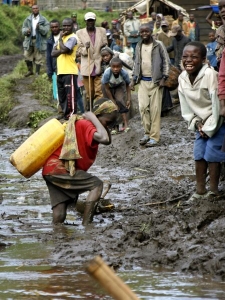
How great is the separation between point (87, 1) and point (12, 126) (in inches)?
1192

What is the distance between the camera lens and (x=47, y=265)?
6.50 meters

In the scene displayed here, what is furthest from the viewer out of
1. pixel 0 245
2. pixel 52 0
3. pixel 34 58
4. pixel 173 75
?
pixel 52 0

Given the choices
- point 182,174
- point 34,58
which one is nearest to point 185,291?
point 182,174

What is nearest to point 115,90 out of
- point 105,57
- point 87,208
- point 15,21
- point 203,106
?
point 105,57

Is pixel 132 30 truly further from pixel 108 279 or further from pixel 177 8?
pixel 108 279

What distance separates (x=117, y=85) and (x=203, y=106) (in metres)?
6.00

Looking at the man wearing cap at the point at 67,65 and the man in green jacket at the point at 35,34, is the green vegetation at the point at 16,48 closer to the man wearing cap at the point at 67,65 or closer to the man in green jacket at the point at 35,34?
the man in green jacket at the point at 35,34

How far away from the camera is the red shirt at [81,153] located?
7648 millimetres

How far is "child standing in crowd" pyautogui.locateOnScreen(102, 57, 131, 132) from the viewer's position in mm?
13773

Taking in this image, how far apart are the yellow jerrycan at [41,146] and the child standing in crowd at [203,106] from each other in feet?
4.28

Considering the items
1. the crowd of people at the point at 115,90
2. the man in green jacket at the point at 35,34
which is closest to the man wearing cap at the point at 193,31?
the crowd of people at the point at 115,90

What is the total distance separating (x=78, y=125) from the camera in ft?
25.3

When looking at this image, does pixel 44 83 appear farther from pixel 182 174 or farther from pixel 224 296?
pixel 224 296

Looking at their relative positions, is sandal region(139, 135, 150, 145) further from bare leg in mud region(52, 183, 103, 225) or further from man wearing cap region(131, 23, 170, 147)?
bare leg in mud region(52, 183, 103, 225)
